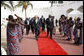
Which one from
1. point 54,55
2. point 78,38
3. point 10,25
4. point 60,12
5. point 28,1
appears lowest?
point 54,55

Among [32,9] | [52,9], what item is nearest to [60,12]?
[52,9]

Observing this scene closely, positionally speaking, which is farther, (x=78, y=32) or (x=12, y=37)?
(x=78, y=32)

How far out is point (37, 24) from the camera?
9.34 metres

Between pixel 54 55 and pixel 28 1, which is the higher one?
pixel 28 1

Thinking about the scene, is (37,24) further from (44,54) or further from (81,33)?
(44,54)

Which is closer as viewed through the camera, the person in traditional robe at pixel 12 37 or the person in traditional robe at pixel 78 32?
the person in traditional robe at pixel 12 37

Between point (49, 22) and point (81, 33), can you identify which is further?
point (49, 22)

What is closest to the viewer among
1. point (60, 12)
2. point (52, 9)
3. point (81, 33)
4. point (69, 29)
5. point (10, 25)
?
point (10, 25)

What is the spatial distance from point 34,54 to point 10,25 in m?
1.66

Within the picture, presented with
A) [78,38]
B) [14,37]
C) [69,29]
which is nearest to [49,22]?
[69,29]

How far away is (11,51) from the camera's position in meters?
5.20

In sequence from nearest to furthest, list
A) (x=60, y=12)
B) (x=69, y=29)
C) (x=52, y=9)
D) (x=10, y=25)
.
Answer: (x=10, y=25), (x=69, y=29), (x=60, y=12), (x=52, y=9)

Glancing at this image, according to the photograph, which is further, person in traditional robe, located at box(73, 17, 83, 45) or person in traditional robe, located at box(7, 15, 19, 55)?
person in traditional robe, located at box(73, 17, 83, 45)

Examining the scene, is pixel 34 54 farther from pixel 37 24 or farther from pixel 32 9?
pixel 32 9
